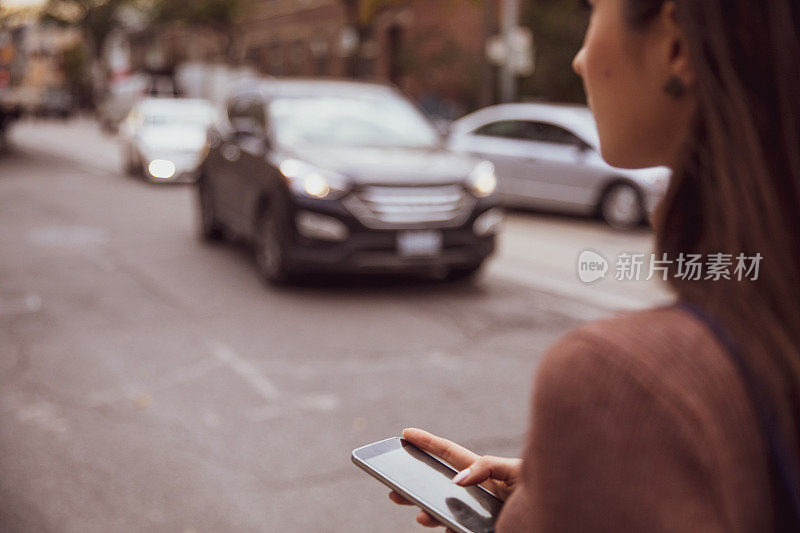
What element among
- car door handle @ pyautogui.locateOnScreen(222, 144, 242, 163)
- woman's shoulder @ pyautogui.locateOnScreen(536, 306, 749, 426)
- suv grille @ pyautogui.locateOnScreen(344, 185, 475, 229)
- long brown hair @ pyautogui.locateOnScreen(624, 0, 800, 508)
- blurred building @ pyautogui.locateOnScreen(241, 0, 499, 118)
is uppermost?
blurred building @ pyautogui.locateOnScreen(241, 0, 499, 118)

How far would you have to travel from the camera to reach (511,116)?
14.0 m

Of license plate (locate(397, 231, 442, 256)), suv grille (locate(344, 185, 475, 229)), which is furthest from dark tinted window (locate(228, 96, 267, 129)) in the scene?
license plate (locate(397, 231, 442, 256))

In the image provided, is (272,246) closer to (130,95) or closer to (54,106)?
(130,95)

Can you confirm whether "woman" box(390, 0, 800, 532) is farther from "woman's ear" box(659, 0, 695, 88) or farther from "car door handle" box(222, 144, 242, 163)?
"car door handle" box(222, 144, 242, 163)

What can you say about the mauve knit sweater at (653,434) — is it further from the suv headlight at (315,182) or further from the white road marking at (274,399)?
the suv headlight at (315,182)

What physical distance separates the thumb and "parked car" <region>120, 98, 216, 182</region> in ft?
56.2

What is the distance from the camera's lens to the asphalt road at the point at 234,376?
383cm

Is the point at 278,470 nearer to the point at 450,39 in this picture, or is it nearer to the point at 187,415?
the point at 187,415

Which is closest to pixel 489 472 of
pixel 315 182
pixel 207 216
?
pixel 315 182

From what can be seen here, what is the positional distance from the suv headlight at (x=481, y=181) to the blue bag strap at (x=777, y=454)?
7.13 m

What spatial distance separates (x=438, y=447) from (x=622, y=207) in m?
11.3

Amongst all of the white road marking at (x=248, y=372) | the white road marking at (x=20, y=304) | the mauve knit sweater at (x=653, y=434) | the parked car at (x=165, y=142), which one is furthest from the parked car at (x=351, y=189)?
the parked car at (x=165, y=142)

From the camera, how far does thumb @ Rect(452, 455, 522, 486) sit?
126 cm

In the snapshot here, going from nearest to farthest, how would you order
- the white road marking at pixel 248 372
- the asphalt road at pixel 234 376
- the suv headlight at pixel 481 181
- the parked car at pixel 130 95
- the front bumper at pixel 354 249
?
the asphalt road at pixel 234 376 < the white road marking at pixel 248 372 < the front bumper at pixel 354 249 < the suv headlight at pixel 481 181 < the parked car at pixel 130 95
